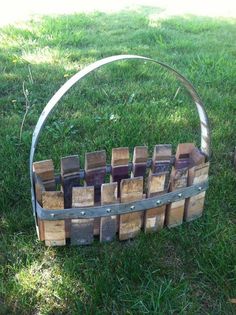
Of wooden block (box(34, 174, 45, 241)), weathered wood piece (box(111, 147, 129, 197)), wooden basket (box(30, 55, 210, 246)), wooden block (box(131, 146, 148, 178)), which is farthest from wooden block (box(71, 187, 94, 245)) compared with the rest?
wooden block (box(131, 146, 148, 178))

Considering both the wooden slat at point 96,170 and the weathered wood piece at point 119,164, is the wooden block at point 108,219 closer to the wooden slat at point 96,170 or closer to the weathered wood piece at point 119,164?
the wooden slat at point 96,170

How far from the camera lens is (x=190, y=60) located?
5.26m

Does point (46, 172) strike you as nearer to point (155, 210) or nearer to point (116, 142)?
point (155, 210)

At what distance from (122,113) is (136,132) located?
15.1 inches

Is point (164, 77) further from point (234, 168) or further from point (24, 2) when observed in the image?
point (24, 2)

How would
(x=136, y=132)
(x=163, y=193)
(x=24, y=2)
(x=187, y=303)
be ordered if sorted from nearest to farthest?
(x=187, y=303) < (x=163, y=193) < (x=136, y=132) < (x=24, y=2)

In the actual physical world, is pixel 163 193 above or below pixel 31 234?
above

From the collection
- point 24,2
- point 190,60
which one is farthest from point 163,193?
point 24,2

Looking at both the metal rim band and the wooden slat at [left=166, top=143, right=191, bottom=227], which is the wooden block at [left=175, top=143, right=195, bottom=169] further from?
the metal rim band

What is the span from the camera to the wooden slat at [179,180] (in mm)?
2449

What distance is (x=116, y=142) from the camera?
3381mm

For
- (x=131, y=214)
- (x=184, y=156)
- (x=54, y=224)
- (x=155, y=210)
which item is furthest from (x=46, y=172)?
(x=184, y=156)

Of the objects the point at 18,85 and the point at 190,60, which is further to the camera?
the point at 190,60

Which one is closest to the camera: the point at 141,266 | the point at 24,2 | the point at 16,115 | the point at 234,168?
the point at 141,266
